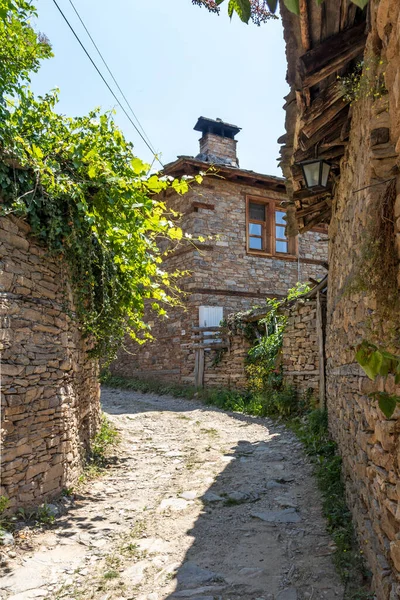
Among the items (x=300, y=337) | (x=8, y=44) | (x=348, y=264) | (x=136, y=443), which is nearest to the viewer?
(x=348, y=264)

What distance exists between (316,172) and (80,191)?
7.51ft

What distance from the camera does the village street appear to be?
3.02 meters

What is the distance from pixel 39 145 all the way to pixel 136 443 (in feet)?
14.5

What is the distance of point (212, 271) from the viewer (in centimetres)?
1240

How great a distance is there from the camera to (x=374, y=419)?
2.67m

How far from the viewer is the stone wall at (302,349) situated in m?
7.50

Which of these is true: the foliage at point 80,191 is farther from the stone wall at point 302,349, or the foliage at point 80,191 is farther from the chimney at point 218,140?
the chimney at point 218,140

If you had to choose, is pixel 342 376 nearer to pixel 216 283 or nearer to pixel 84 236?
pixel 84 236

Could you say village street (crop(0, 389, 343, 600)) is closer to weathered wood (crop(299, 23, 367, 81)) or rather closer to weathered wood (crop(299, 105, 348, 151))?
weathered wood (crop(299, 105, 348, 151))

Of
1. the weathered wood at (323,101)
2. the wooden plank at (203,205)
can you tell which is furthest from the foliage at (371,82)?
the wooden plank at (203,205)

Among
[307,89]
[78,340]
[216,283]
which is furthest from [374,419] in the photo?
[216,283]

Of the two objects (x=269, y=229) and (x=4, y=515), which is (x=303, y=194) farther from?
(x=269, y=229)

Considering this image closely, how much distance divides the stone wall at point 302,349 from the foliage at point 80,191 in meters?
3.23

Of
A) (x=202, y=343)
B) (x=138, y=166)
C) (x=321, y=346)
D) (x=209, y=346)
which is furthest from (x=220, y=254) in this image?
(x=138, y=166)
